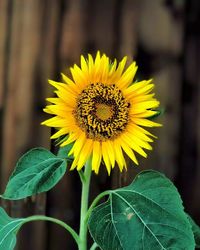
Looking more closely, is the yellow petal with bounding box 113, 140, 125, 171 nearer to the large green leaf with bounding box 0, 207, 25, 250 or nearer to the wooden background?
the large green leaf with bounding box 0, 207, 25, 250

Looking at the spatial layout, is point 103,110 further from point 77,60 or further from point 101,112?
point 77,60

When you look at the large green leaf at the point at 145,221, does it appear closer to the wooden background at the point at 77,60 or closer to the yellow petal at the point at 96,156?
the yellow petal at the point at 96,156

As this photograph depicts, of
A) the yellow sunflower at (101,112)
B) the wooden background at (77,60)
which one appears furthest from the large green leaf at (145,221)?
the wooden background at (77,60)

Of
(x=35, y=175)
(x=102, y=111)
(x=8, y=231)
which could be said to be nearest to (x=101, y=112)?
(x=102, y=111)

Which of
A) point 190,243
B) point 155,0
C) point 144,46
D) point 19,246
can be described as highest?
point 155,0

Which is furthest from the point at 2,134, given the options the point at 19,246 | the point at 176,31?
the point at 176,31

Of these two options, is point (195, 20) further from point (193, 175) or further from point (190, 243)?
point (190, 243)
